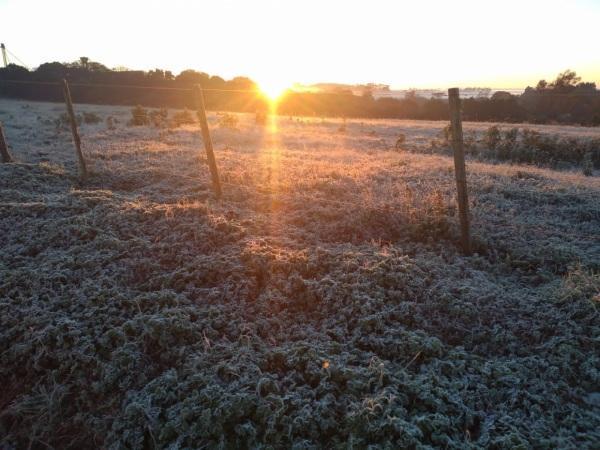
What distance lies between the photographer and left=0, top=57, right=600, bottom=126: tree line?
4275 cm

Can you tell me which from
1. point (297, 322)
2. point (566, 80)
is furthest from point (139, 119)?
point (566, 80)

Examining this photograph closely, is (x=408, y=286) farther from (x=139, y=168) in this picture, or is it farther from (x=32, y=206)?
(x=139, y=168)

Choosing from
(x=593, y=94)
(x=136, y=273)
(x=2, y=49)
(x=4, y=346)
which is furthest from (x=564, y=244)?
(x=2, y=49)

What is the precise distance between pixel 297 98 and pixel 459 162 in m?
50.6

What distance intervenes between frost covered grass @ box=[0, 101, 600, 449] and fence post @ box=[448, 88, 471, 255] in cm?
43

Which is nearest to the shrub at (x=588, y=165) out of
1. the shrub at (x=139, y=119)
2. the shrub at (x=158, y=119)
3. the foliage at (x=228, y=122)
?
the foliage at (x=228, y=122)

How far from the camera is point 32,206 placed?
27.8ft

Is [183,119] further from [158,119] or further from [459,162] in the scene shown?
[459,162]

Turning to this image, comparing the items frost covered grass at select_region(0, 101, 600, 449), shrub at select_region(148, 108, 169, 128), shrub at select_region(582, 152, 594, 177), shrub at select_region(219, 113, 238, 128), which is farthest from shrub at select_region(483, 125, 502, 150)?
shrub at select_region(148, 108, 169, 128)

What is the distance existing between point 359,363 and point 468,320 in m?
1.67

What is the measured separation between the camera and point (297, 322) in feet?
16.9

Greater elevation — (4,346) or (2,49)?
(2,49)

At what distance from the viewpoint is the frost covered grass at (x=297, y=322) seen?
3.74m

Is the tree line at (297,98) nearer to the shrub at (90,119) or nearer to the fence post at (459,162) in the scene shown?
the shrub at (90,119)
